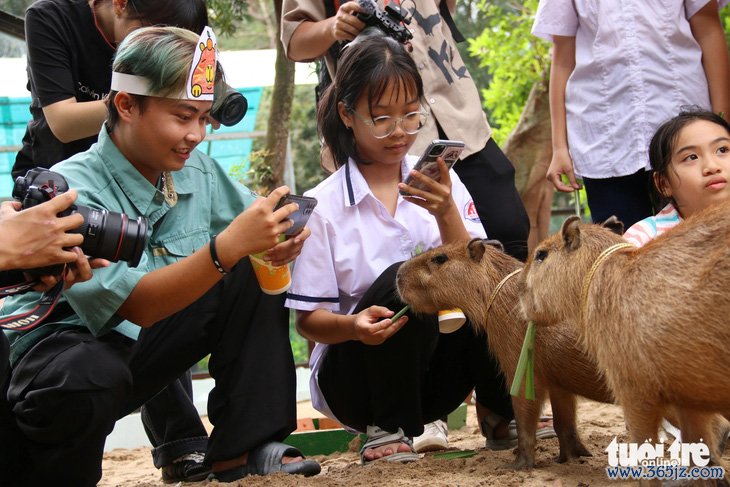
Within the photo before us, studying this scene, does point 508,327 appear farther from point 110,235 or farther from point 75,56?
point 75,56

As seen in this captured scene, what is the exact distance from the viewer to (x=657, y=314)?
2.47 meters

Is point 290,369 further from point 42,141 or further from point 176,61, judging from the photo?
point 42,141

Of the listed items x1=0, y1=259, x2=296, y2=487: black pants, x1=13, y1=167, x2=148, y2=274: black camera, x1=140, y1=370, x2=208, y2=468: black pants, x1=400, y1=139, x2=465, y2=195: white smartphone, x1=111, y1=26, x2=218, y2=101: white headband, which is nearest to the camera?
x1=13, y1=167, x2=148, y2=274: black camera

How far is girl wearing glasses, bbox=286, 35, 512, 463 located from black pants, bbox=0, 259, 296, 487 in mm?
260

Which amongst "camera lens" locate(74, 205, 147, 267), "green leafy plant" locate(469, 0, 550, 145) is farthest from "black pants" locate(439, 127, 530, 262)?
"green leafy plant" locate(469, 0, 550, 145)

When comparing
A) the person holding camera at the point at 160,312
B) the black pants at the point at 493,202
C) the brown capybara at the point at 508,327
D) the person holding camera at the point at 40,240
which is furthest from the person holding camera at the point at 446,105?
the person holding camera at the point at 40,240

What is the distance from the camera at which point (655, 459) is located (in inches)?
104

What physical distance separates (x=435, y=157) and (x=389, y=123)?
35 centimetres

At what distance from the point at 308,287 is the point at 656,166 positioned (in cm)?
149

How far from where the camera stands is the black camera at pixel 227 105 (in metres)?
3.56

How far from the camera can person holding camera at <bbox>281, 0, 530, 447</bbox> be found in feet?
13.4

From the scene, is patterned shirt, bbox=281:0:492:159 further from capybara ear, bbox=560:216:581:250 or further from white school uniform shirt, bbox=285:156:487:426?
capybara ear, bbox=560:216:581:250

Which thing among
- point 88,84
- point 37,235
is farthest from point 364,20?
point 37,235

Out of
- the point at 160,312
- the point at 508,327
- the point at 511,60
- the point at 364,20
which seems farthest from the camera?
the point at 511,60
